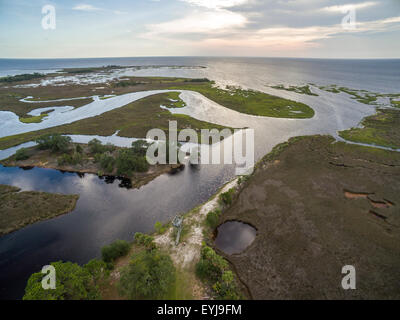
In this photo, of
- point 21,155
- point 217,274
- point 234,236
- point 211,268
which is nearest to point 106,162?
point 21,155

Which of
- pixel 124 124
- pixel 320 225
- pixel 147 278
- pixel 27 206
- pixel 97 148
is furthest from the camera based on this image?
pixel 124 124

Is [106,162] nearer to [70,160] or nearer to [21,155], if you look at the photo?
[70,160]

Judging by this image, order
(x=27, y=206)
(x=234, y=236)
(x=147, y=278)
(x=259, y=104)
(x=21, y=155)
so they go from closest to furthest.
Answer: (x=147, y=278), (x=234, y=236), (x=27, y=206), (x=21, y=155), (x=259, y=104)

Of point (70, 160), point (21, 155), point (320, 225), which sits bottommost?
point (320, 225)

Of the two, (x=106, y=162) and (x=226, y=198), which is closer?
(x=226, y=198)

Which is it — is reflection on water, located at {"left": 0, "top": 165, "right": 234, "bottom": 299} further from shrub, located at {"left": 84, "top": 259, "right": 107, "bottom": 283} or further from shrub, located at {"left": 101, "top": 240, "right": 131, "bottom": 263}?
shrub, located at {"left": 84, "top": 259, "right": 107, "bottom": 283}

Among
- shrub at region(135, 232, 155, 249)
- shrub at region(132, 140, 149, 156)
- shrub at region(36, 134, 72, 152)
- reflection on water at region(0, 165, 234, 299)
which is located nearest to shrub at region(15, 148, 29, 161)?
reflection on water at region(0, 165, 234, 299)
